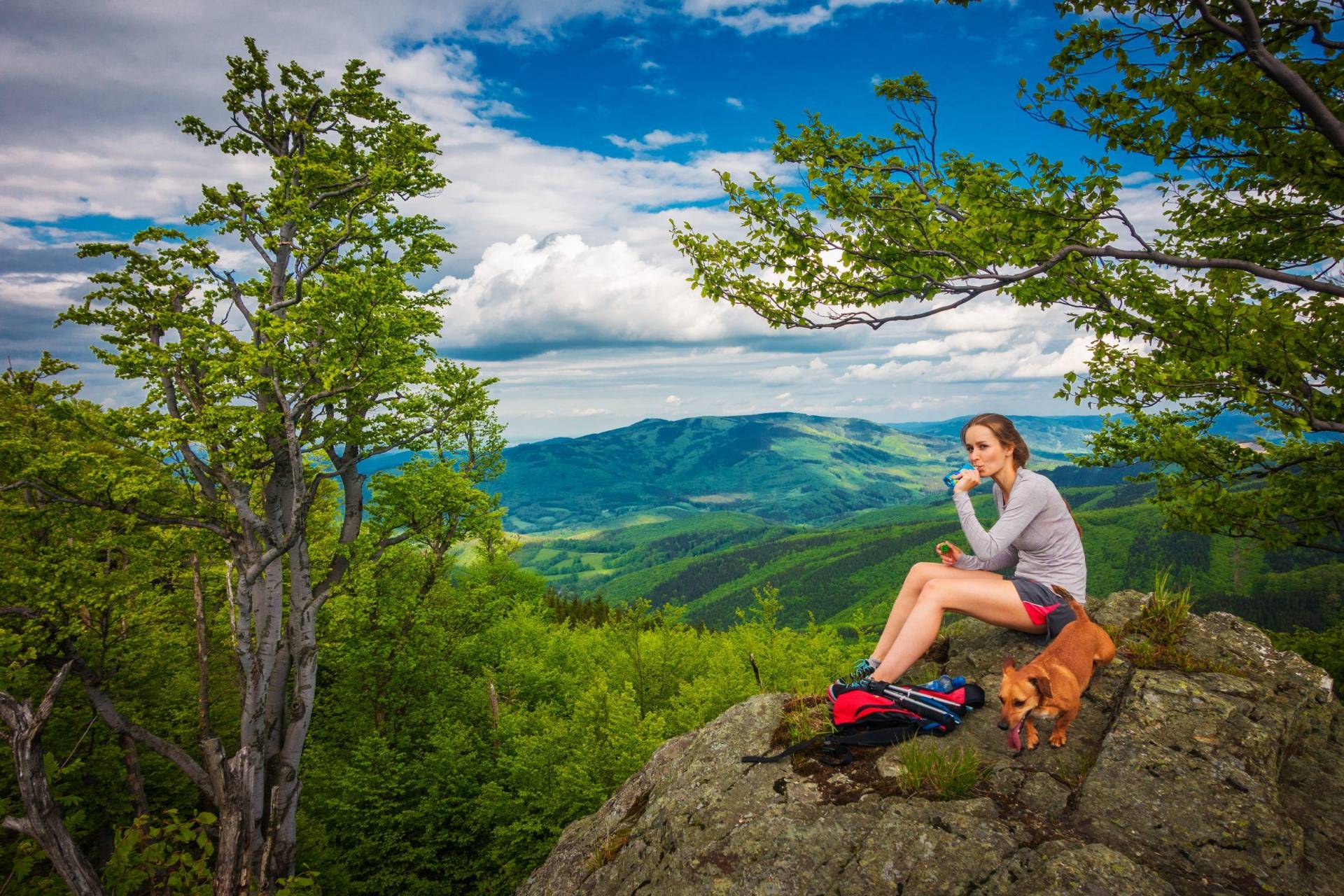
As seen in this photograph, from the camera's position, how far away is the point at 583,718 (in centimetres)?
2148

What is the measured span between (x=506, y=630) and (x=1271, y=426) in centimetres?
2988

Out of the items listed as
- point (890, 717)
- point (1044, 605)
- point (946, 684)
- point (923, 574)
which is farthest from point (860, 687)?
point (1044, 605)

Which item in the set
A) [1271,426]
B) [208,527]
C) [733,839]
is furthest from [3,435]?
[1271,426]

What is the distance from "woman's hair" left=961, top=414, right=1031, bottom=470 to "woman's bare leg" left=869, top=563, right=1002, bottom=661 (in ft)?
4.16

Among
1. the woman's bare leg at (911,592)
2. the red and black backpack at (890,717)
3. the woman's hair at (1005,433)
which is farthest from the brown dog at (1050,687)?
the woman's hair at (1005,433)

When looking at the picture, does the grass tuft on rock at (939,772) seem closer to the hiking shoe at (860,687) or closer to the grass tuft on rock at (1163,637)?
the hiking shoe at (860,687)

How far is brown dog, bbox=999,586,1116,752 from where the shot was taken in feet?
16.3

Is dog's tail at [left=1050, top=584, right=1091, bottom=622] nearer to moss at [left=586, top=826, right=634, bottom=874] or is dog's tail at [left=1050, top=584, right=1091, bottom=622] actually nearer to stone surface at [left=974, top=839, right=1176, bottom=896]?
stone surface at [left=974, top=839, right=1176, bottom=896]

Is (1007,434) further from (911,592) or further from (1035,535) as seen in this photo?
(911,592)

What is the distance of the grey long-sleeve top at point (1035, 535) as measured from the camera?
5660 mm

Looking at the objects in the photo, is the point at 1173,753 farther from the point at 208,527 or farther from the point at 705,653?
the point at 705,653

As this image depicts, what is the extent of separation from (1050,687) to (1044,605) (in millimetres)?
1246

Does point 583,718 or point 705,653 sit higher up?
point 583,718

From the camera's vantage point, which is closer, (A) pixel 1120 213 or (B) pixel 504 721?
(A) pixel 1120 213
